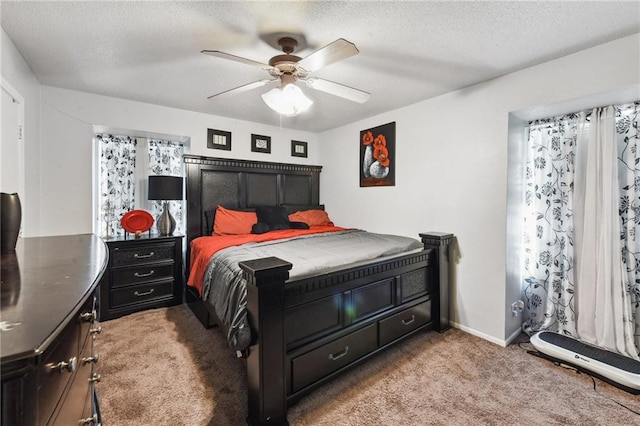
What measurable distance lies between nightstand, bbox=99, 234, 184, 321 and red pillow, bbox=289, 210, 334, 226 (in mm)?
1527

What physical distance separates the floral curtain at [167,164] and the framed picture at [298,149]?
5.14 ft

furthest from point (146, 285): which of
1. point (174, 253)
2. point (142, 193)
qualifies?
point (142, 193)

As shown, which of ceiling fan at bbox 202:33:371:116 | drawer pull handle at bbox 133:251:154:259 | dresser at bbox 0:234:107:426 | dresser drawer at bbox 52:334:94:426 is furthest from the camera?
drawer pull handle at bbox 133:251:154:259

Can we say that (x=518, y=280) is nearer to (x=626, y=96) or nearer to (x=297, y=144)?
(x=626, y=96)

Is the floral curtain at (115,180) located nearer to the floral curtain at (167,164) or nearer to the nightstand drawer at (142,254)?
the floral curtain at (167,164)

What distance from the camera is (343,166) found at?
4223 millimetres

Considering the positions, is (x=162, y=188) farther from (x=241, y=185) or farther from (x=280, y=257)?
(x=280, y=257)

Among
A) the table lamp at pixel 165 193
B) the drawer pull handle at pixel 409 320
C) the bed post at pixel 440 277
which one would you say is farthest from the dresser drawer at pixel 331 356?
the table lamp at pixel 165 193

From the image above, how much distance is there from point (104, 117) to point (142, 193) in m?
0.95

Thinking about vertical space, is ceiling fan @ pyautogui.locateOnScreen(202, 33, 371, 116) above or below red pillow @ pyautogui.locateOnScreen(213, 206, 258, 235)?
above

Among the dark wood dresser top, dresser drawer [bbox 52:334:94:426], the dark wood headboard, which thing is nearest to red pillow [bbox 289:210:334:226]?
the dark wood headboard

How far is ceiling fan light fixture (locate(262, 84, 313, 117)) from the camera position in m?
1.94

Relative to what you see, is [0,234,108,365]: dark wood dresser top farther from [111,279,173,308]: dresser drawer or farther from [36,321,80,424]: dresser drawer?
[111,279,173,308]: dresser drawer

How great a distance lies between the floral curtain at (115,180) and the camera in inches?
133
